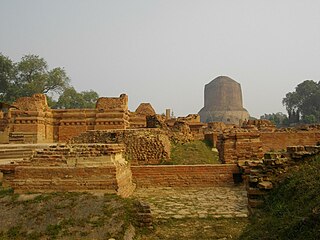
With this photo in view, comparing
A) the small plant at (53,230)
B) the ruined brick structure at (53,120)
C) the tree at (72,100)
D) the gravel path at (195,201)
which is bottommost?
the gravel path at (195,201)

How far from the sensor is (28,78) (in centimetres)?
3725

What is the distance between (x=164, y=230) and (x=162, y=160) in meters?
6.64

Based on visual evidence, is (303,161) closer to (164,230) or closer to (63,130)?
(164,230)

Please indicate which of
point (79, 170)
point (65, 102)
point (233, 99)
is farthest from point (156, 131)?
point (233, 99)

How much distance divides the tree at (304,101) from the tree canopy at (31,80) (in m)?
37.4

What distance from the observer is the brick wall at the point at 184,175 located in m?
9.06

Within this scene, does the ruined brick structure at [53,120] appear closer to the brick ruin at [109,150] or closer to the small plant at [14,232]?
the brick ruin at [109,150]

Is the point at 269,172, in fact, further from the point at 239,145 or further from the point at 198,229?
the point at 239,145

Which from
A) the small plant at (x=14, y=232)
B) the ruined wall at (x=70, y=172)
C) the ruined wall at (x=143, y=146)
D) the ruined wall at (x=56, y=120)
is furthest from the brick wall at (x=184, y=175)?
the ruined wall at (x=56, y=120)

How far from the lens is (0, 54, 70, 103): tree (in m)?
35.5

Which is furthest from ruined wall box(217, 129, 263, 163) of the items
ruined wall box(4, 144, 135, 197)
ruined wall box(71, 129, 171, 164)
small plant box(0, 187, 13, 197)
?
small plant box(0, 187, 13, 197)

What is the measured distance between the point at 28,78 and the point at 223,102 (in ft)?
165

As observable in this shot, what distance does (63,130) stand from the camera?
1886 centimetres

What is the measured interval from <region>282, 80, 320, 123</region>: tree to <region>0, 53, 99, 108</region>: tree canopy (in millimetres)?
37387
